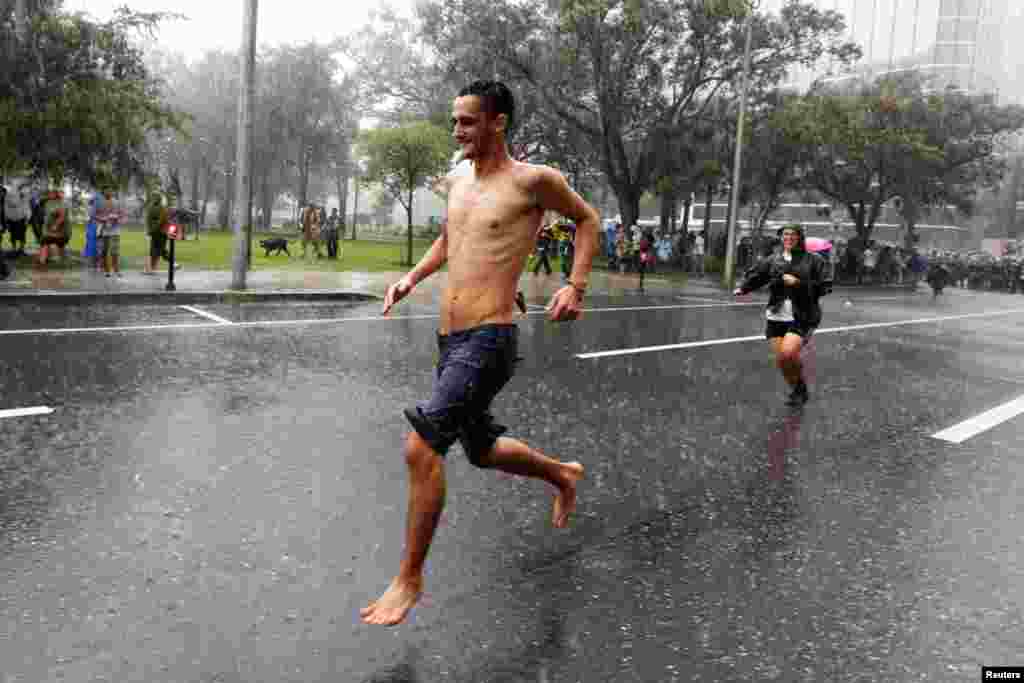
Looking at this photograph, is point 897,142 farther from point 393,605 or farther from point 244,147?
point 393,605

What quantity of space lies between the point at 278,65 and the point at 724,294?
30893 millimetres

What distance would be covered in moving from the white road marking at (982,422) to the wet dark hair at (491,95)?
4.79 meters

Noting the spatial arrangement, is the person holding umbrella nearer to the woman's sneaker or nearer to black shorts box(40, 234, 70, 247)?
the woman's sneaker

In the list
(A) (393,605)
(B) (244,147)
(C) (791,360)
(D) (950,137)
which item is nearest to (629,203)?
(D) (950,137)

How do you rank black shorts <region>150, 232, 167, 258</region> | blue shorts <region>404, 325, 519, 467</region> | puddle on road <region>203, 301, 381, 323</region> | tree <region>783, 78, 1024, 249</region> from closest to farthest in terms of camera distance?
blue shorts <region>404, 325, 519, 467</region> → puddle on road <region>203, 301, 381, 323</region> → black shorts <region>150, 232, 167, 258</region> → tree <region>783, 78, 1024, 249</region>

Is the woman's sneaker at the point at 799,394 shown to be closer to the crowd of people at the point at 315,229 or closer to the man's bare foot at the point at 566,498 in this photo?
the man's bare foot at the point at 566,498

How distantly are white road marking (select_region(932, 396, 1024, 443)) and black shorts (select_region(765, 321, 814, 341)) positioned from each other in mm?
1453

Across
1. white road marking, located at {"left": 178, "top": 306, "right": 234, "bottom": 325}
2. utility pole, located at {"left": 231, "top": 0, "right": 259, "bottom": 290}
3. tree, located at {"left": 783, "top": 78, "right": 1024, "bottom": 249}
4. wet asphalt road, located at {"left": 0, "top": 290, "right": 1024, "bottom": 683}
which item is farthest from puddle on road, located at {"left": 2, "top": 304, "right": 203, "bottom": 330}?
tree, located at {"left": 783, "top": 78, "right": 1024, "bottom": 249}

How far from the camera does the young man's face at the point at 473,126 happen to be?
11.0 feet

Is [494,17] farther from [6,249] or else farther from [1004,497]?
[1004,497]

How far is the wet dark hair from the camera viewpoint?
3.35 m

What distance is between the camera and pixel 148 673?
8.42 feet

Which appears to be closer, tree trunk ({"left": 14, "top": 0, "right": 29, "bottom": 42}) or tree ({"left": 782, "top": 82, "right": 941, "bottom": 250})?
tree trunk ({"left": 14, "top": 0, "right": 29, "bottom": 42})

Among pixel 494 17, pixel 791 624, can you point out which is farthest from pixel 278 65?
pixel 791 624
